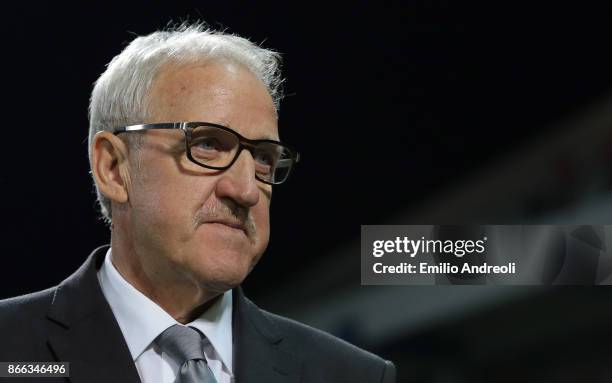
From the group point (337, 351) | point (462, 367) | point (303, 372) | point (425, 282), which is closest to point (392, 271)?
point (425, 282)

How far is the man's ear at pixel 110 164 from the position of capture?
158 centimetres

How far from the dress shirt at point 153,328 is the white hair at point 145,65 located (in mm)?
181

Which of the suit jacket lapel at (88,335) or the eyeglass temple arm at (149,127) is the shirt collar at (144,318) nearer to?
the suit jacket lapel at (88,335)

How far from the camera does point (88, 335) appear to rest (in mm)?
1514

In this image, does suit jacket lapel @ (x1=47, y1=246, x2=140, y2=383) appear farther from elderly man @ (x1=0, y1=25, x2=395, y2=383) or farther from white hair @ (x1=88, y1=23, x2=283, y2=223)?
white hair @ (x1=88, y1=23, x2=283, y2=223)

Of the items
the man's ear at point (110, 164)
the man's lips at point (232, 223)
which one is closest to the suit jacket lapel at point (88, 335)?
the man's ear at point (110, 164)

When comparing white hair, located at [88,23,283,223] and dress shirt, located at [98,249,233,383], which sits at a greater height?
white hair, located at [88,23,283,223]

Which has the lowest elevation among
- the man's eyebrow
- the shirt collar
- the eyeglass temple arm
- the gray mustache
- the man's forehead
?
the shirt collar

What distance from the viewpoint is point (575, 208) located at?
223cm

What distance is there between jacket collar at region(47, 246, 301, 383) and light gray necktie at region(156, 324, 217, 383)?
69 millimetres

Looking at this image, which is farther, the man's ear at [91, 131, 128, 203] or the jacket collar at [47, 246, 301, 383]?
the man's ear at [91, 131, 128, 203]

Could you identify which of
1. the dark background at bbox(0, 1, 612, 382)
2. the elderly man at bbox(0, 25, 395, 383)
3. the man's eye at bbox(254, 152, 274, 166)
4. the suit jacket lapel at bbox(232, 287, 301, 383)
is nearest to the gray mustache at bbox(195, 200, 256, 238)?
the elderly man at bbox(0, 25, 395, 383)

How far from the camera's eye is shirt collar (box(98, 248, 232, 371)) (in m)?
1.53

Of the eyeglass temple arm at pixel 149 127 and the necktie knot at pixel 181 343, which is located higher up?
the eyeglass temple arm at pixel 149 127
